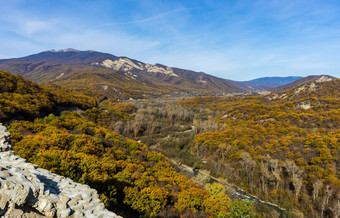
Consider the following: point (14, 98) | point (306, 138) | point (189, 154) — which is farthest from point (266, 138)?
point (14, 98)

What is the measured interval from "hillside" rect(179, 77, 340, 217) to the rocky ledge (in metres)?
26.6

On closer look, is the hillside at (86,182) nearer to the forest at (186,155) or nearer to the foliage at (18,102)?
the forest at (186,155)

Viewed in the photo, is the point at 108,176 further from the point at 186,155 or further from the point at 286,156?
the point at 186,155

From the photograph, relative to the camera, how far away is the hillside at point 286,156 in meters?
22.5

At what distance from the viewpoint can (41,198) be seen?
14.9 feet

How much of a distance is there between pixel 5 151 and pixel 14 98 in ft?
70.0

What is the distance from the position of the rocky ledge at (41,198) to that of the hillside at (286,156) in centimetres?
2664

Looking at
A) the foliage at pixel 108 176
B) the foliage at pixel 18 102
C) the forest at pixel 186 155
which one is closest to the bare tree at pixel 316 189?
the forest at pixel 186 155

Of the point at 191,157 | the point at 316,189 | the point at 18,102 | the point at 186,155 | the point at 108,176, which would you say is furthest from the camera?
the point at 186,155

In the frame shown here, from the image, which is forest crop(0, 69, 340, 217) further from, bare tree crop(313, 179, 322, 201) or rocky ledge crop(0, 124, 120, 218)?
rocky ledge crop(0, 124, 120, 218)

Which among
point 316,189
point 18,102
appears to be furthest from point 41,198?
point 316,189

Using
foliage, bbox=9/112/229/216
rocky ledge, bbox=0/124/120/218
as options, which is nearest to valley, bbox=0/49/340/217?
foliage, bbox=9/112/229/216

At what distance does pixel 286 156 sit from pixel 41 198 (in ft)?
110

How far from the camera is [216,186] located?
61.9 ft
